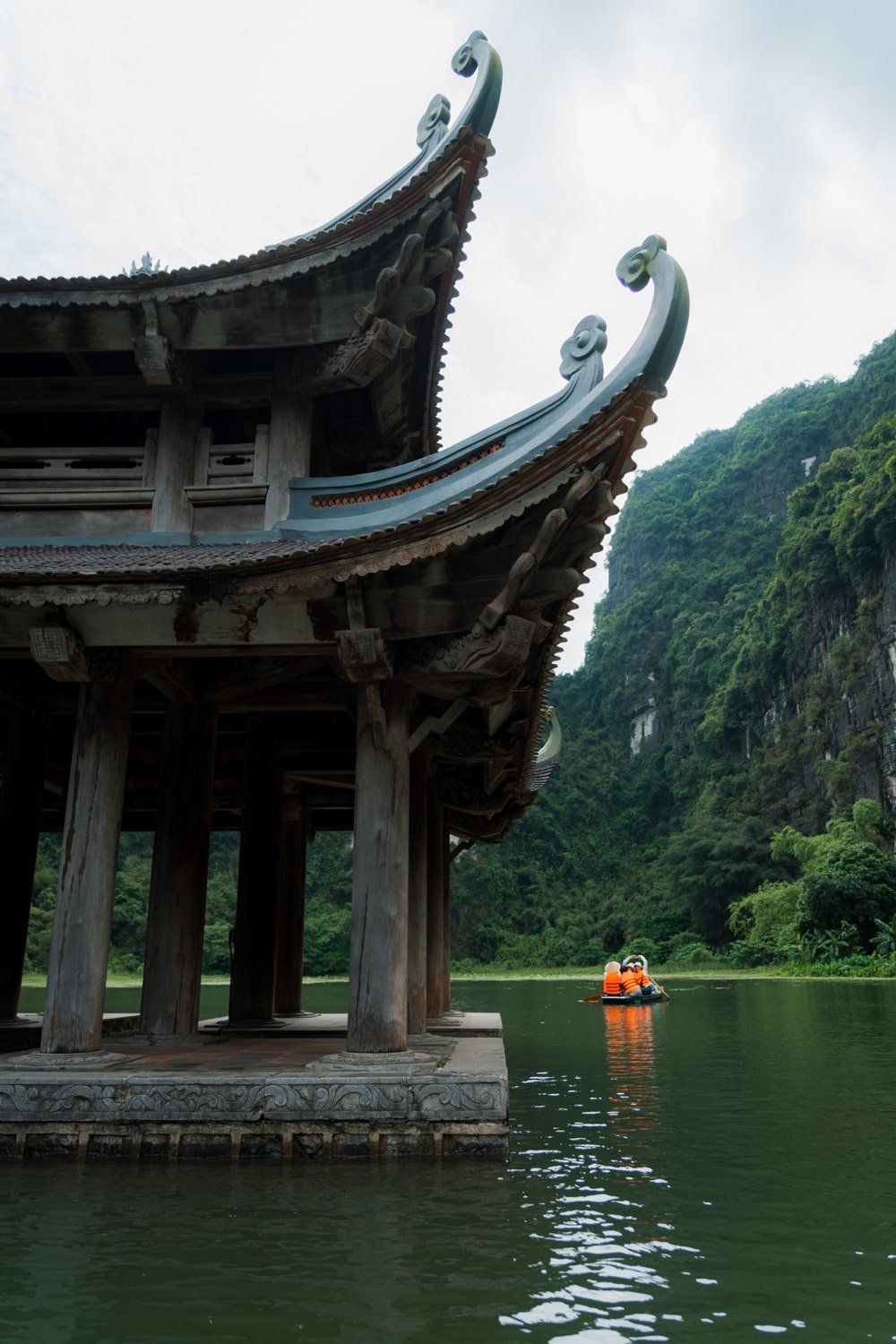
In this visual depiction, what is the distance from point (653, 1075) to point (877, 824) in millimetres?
43798

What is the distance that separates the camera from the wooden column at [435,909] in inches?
558

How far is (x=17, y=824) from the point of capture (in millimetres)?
10844

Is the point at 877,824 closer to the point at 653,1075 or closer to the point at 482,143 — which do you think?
the point at 653,1075

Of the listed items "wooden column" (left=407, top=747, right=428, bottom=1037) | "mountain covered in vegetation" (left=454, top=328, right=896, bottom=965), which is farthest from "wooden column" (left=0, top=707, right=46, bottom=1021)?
"mountain covered in vegetation" (left=454, top=328, right=896, bottom=965)

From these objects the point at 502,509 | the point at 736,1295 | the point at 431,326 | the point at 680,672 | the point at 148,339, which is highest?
the point at 680,672

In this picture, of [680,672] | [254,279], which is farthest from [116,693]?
[680,672]

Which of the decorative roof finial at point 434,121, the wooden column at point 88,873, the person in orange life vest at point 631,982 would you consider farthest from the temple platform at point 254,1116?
the person in orange life vest at point 631,982

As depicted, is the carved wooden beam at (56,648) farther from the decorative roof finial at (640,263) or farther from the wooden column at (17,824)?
the decorative roof finial at (640,263)

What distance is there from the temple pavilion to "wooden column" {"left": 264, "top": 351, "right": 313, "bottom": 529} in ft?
0.08

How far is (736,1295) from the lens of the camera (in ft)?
14.6

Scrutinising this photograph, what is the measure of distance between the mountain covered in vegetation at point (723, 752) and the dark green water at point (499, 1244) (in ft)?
132

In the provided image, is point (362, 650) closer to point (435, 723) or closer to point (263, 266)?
point (435, 723)

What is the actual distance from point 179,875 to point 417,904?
271 centimetres

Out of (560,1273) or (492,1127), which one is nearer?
(560,1273)
